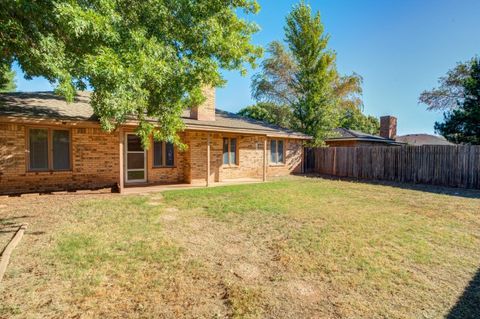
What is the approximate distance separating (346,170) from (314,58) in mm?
9362

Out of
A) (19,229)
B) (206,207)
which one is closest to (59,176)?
(19,229)

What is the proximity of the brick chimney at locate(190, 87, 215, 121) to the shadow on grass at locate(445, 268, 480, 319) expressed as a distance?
11.6m

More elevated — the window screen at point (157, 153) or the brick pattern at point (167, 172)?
the window screen at point (157, 153)

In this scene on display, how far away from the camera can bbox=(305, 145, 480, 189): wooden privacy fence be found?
11398mm

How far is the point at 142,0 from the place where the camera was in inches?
240

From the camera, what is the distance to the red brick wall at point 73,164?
8.69 m

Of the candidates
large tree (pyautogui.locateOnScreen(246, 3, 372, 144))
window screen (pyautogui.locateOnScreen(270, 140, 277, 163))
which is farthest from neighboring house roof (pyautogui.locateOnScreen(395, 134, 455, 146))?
window screen (pyautogui.locateOnScreen(270, 140, 277, 163))

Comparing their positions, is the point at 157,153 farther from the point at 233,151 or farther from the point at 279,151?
the point at 279,151

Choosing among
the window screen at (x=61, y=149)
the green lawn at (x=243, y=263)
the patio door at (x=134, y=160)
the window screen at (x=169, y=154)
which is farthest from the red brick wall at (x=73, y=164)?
the green lawn at (x=243, y=263)

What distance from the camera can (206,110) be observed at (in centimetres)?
1338

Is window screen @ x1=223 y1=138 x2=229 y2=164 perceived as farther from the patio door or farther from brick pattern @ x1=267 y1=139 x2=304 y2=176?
the patio door

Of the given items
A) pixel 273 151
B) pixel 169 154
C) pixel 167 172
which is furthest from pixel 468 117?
pixel 167 172

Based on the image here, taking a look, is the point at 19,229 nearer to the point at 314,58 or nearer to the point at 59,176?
the point at 59,176

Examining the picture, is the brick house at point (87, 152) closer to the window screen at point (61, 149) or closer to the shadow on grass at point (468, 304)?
the window screen at point (61, 149)
